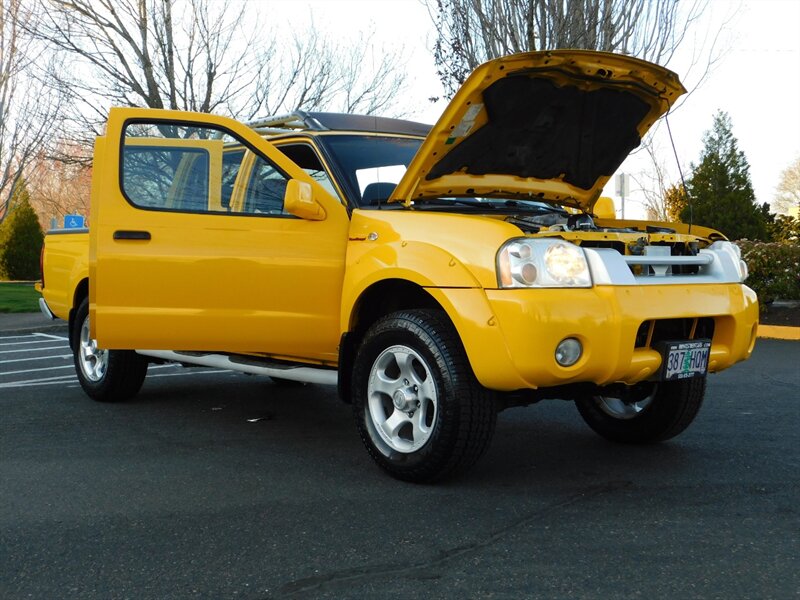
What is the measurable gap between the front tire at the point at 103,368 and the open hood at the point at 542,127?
9.27ft

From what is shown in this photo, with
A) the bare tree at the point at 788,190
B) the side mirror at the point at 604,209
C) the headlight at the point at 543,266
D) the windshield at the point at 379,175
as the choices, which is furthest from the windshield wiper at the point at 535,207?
the bare tree at the point at 788,190

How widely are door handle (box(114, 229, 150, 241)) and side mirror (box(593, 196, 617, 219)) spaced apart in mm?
2935

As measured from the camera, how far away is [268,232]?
4867 millimetres

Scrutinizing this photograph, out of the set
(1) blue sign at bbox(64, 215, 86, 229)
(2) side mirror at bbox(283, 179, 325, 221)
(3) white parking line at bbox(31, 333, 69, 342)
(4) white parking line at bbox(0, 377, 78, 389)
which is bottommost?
(3) white parking line at bbox(31, 333, 69, 342)

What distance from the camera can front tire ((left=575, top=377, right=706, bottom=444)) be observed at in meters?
4.89

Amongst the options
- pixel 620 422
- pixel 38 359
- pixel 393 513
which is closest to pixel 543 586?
pixel 393 513

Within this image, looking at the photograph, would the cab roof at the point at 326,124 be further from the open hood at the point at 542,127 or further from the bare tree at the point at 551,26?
the bare tree at the point at 551,26

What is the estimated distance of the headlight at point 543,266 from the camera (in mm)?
3893

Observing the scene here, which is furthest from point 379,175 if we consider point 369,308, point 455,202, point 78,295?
point 78,295

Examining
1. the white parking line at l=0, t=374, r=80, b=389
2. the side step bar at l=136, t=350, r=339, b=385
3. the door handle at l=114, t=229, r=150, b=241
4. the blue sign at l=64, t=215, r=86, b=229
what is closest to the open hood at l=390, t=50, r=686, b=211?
the side step bar at l=136, t=350, r=339, b=385

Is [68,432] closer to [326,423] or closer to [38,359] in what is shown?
[326,423]

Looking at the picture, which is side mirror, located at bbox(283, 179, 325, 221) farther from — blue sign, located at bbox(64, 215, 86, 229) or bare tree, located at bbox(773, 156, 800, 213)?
bare tree, located at bbox(773, 156, 800, 213)

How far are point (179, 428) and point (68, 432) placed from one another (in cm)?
68

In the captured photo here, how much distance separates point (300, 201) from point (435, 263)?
0.87 m
